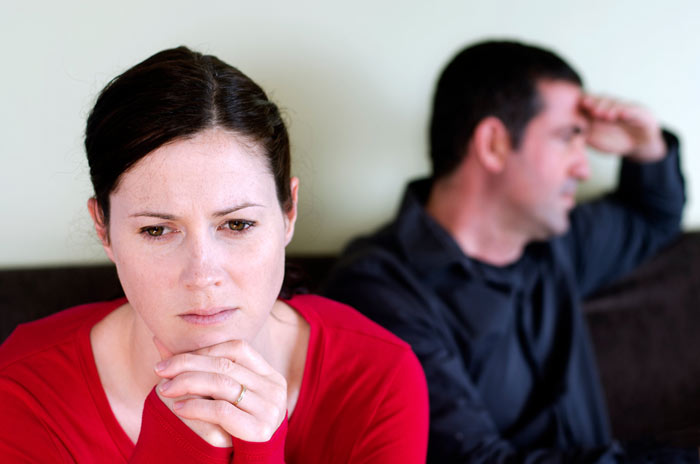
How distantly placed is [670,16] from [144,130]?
1475 mm

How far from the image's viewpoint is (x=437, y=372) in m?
1.26

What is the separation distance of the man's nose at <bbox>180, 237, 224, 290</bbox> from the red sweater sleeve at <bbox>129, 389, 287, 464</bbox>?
0.16 meters

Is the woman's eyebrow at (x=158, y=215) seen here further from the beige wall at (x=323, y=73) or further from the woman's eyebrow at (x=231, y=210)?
the beige wall at (x=323, y=73)

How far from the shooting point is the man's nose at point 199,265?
774mm

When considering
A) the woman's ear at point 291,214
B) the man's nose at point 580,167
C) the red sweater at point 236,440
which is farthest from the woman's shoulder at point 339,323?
the man's nose at point 580,167

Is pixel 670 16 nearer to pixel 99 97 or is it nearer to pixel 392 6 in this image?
pixel 392 6

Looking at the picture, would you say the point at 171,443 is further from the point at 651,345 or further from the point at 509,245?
the point at 651,345

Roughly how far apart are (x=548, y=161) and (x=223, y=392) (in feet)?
3.25

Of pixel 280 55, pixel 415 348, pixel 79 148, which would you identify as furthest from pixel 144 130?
pixel 415 348

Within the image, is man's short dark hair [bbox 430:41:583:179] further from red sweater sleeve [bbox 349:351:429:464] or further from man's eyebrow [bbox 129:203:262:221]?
man's eyebrow [bbox 129:203:262:221]

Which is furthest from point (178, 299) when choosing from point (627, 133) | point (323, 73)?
point (627, 133)

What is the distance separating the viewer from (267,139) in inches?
33.7

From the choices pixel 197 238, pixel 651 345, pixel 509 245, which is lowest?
pixel 651 345

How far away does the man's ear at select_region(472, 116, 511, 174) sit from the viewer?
1.50 meters
